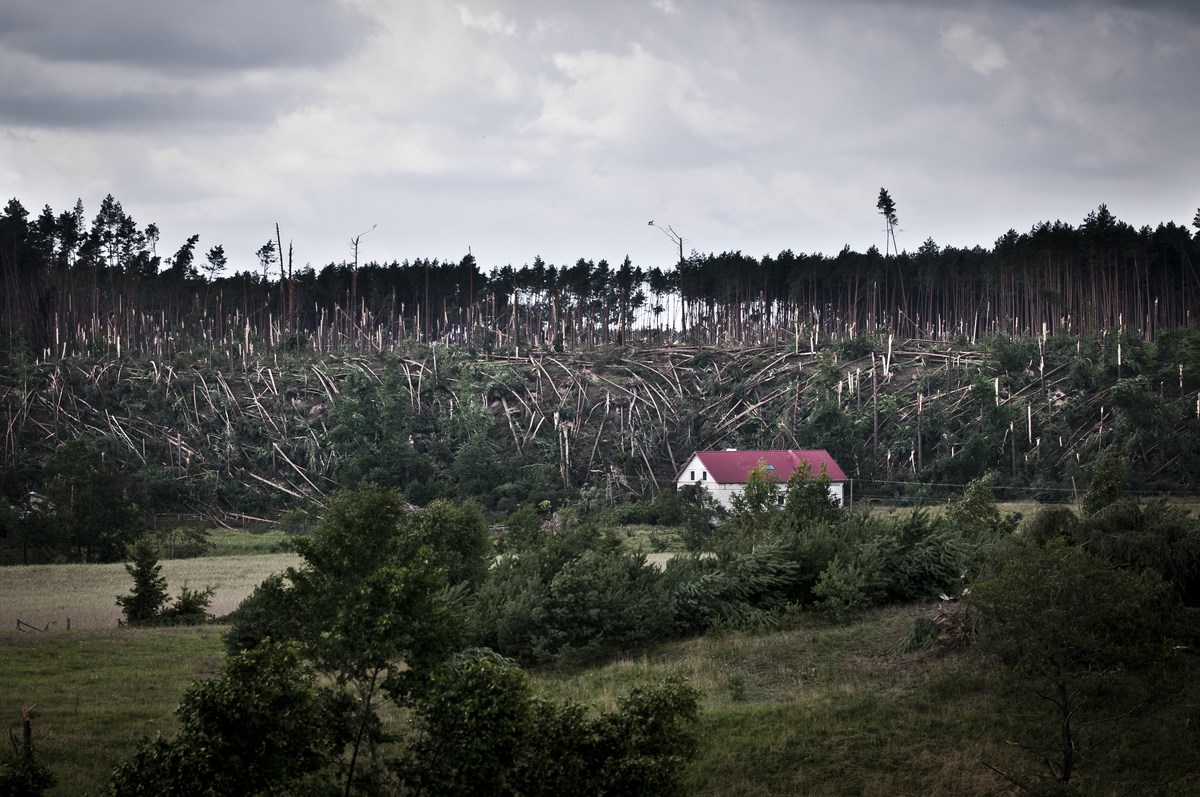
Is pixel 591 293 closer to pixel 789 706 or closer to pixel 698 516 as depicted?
pixel 698 516

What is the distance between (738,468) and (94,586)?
132 ft

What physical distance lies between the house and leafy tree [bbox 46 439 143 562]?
115 ft

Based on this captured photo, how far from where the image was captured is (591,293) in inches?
4961

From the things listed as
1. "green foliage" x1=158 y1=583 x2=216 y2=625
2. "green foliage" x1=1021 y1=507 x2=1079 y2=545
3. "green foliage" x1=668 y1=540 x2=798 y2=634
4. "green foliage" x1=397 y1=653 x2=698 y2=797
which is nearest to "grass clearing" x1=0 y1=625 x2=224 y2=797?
"green foliage" x1=158 y1=583 x2=216 y2=625

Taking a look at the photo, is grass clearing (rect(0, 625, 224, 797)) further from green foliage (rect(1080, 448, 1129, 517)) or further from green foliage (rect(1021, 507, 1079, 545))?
green foliage (rect(1080, 448, 1129, 517))

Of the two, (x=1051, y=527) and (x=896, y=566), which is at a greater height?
(x=1051, y=527)

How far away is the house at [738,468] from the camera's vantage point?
69375 millimetres

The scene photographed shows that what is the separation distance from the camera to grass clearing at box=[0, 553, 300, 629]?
39.8m

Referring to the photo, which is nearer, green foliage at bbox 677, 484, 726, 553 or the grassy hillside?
the grassy hillside

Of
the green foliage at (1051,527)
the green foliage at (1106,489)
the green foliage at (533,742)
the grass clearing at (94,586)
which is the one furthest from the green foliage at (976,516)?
the grass clearing at (94,586)

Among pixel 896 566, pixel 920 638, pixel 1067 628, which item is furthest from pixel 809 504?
pixel 1067 628

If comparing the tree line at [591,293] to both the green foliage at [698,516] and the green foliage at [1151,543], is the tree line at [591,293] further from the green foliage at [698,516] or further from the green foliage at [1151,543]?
the green foliage at [1151,543]

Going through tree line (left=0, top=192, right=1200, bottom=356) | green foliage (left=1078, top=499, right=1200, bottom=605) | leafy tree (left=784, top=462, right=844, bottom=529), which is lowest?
leafy tree (left=784, top=462, right=844, bottom=529)

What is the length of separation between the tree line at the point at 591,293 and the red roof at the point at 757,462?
32.8 metres
